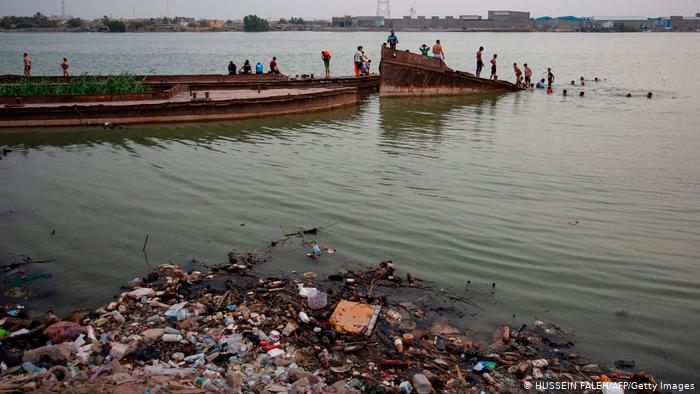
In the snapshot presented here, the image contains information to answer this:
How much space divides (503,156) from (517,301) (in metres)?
8.69

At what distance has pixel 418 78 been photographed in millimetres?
27484

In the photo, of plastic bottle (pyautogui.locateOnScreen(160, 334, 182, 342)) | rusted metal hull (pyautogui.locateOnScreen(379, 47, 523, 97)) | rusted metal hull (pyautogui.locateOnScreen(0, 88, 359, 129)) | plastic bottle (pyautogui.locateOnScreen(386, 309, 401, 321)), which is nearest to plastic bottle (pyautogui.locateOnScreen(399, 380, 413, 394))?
plastic bottle (pyautogui.locateOnScreen(386, 309, 401, 321))

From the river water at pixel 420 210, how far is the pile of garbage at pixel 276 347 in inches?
22.9

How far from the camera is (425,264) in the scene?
25.8ft

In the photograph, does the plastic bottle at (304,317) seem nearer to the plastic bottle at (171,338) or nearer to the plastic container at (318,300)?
the plastic container at (318,300)

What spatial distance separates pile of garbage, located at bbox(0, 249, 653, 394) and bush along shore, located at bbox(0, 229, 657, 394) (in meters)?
0.01

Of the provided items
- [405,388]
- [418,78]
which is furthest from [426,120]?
[405,388]

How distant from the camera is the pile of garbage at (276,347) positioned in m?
4.87

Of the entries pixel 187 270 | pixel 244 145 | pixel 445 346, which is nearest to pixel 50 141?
pixel 244 145

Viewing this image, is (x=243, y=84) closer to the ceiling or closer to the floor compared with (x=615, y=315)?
closer to the ceiling

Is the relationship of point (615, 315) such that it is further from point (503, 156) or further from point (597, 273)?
point (503, 156)

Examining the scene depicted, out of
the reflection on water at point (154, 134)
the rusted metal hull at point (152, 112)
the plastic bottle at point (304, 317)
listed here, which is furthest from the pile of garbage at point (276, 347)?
the rusted metal hull at point (152, 112)

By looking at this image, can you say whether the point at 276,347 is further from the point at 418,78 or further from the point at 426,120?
the point at 418,78

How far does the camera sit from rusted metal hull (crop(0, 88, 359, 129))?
1761 cm
